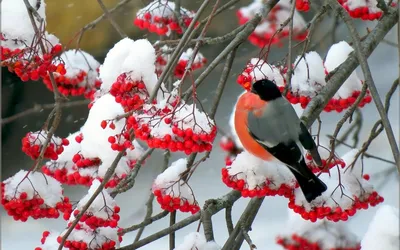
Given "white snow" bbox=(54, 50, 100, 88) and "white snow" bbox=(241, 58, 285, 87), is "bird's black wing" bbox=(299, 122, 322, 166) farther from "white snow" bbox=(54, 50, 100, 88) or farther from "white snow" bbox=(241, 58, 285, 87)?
"white snow" bbox=(54, 50, 100, 88)

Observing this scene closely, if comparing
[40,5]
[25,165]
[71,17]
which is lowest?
[40,5]

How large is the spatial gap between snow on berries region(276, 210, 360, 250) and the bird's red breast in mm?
614

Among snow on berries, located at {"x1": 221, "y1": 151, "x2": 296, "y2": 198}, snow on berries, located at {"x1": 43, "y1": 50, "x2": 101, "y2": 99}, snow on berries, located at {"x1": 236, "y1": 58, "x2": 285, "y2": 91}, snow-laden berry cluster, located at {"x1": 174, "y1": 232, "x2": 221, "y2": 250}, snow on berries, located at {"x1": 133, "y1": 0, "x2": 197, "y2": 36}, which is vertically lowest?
snow-laden berry cluster, located at {"x1": 174, "y1": 232, "x2": 221, "y2": 250}

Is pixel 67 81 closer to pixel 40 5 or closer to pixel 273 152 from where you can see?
pixel 40 5

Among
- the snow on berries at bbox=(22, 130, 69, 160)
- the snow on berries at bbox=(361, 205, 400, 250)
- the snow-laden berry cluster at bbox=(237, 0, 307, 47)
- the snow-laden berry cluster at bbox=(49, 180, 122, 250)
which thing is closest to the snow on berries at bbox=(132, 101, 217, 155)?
the snow-laden berry cluster at bbox=(49, 180, 122, 250)

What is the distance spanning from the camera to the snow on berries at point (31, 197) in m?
1.56

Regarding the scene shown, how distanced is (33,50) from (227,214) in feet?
2.09

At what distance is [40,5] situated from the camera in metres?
1.66

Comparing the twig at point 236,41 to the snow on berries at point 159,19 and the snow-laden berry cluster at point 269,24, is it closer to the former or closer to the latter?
the snow on berries at point 159,19

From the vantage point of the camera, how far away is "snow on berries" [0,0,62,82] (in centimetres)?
147

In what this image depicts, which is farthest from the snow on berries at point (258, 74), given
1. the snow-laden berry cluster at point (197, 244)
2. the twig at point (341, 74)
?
the snow-laden berry cluster at point (197, 244)

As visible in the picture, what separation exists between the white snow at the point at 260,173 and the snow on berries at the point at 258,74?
17cm

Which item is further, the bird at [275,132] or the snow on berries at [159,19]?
the snow on berries at [159,19]

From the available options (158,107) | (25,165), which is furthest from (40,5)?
(25,165)
